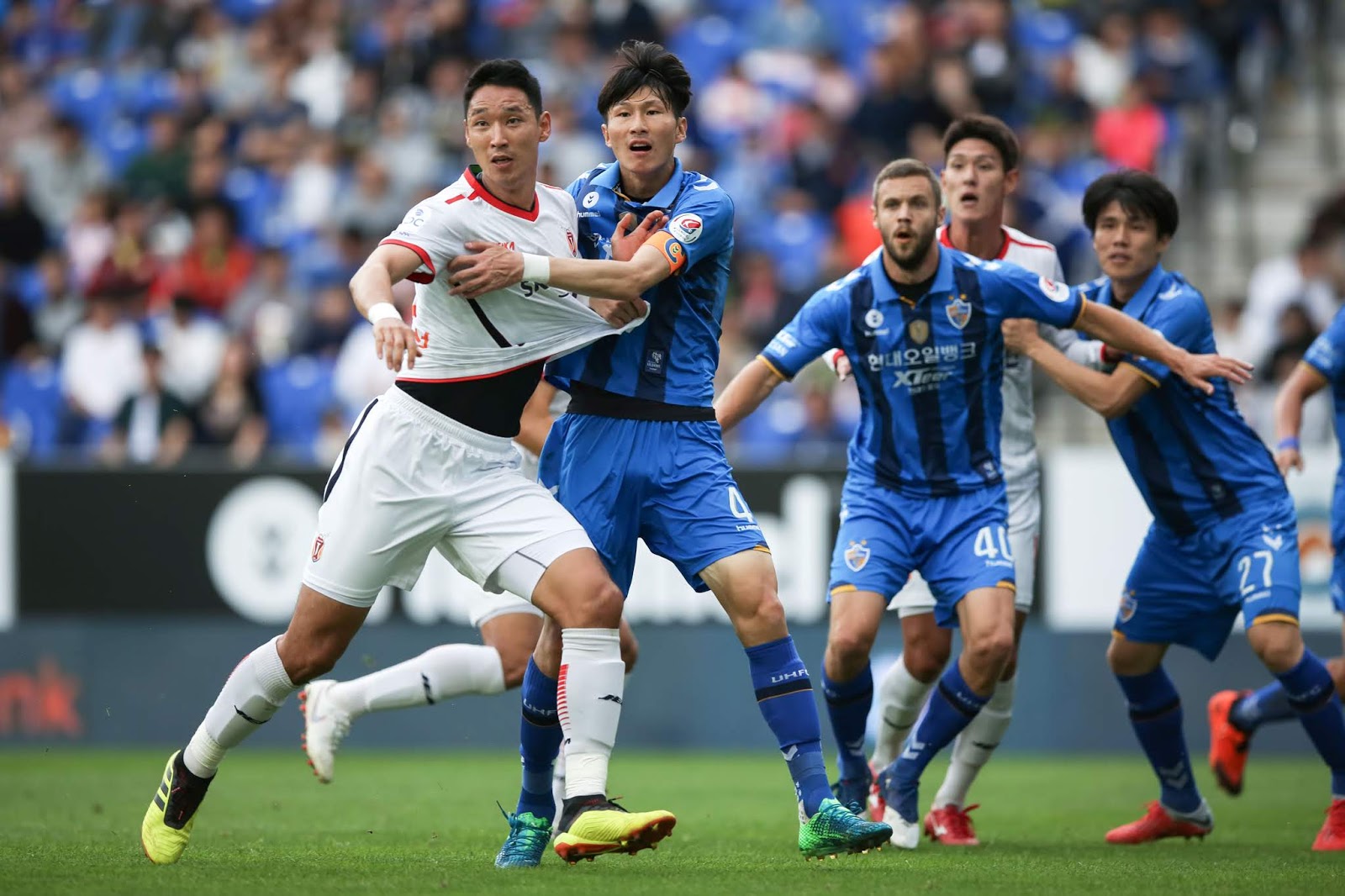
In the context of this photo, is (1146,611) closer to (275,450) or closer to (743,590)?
(743,590)

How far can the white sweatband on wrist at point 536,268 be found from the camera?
6098 mm

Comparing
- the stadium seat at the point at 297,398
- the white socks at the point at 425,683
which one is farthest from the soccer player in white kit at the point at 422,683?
the stadium seat at the point at 297,398

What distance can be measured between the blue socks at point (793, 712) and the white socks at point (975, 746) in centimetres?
163

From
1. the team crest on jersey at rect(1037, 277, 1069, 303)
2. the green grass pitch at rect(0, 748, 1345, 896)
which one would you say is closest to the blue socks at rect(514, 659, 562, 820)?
the green grass pitch at rect(0, 748, 1345, 896)

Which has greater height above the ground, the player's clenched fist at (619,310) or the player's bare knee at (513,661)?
the player's clenched fist at (619,310)

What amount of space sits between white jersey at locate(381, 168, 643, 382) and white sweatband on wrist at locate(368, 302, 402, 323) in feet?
1.53

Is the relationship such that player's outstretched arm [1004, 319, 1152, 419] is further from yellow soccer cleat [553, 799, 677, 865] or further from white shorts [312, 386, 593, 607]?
yellow soccer cleat [553, 799, 677, 865]

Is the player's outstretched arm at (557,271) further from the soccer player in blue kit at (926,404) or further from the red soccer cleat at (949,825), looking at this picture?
the red soccer cleat at (949,825)

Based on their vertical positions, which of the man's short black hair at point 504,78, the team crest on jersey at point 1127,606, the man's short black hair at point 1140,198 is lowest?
the team crest on jersey at point 1127,606

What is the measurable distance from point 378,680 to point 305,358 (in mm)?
7027

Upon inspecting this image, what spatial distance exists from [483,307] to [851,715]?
245 cm

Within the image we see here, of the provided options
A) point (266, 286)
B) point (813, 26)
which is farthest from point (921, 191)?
point (813, 26)

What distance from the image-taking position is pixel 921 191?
7160 mm

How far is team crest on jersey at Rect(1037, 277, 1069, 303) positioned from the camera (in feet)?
23.6
